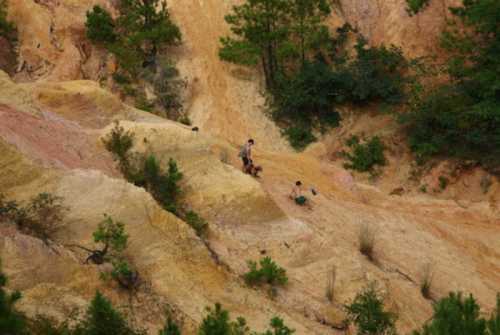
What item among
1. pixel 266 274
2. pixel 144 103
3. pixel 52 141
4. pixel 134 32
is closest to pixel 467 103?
pixel 144 103

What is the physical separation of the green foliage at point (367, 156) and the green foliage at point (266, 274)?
41.4 ft

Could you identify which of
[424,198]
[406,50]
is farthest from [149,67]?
[424,198]

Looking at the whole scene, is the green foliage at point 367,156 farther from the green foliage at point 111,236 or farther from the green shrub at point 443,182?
the green foliage at point 111,236

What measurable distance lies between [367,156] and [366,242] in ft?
33.9

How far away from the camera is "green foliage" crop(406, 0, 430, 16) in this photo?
24.0 meters

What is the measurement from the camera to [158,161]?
12195mm

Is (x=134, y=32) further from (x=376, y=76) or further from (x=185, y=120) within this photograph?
(x=376, y=76)

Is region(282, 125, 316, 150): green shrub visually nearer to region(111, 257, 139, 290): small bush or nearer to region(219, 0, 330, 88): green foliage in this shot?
region(219, 0, 330, 88): green foliage

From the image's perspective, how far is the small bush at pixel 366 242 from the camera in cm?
1197

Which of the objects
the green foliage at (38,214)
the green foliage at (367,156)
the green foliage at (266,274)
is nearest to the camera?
the green foliage at (38,214)

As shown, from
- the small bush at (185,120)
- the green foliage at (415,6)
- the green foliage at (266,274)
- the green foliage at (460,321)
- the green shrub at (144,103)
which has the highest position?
the green foliage at (415,6)

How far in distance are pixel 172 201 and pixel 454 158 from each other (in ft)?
41.3

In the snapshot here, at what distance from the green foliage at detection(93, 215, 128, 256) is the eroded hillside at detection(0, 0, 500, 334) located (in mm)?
377

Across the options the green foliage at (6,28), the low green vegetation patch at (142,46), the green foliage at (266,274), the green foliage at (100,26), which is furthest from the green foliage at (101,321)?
the green foliage at (6,28)
